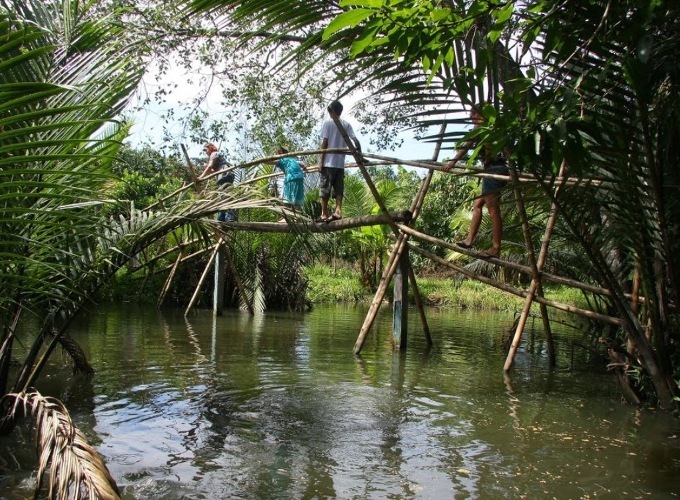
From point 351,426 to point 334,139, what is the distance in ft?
14.0

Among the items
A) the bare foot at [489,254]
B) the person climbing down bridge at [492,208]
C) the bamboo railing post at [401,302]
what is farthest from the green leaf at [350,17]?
the bamboo railing post at [401,302]

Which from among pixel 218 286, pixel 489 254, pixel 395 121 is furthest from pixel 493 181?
pixel 218 286

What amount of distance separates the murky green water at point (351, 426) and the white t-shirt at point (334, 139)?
8.66 feet

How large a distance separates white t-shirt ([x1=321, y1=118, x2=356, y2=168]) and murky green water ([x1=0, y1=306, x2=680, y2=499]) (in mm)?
2638

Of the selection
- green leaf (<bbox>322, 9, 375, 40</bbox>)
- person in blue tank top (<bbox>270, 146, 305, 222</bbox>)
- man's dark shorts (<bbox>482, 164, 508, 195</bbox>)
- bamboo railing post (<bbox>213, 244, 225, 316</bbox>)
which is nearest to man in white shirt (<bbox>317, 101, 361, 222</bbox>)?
person in blue tank top (<bbox>270, 146, 305, 222</bbox>)

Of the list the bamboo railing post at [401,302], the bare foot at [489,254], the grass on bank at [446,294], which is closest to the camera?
the bare foot at [489,254]

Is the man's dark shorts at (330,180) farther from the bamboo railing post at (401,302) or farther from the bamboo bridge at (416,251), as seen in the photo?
the bamboo railing post at (401,302)

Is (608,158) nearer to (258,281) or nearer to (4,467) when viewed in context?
(4,467)

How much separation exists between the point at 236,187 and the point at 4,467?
8.81 feet

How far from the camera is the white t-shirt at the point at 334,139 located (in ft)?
28.6

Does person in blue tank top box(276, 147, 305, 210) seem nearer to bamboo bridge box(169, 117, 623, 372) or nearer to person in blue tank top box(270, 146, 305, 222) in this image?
person in blue tank top box(270, 146, 305, 222)

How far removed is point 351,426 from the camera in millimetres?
5715

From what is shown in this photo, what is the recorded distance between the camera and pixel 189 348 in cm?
1012

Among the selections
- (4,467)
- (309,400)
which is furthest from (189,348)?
(4,467)
